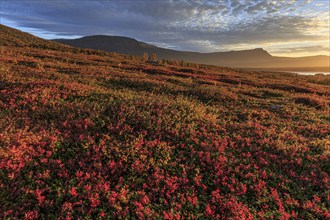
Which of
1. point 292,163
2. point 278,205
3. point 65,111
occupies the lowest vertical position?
point 278,205

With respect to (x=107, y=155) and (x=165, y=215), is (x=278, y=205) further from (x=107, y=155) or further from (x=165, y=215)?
(x=107, y=155)

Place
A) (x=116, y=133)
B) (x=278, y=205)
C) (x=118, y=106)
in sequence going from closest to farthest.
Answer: (x=278, y=205) → (x=116, y=133) → (x=118, y=106)

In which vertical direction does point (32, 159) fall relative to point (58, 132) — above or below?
below

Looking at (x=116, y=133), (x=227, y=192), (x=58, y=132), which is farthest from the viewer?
(x=116, y=133)

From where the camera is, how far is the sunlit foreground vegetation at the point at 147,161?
19.6 feet

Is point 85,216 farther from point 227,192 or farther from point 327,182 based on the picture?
point 327,182

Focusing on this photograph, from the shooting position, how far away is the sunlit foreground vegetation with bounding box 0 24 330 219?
235 inches

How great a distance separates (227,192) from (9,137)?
285 inches

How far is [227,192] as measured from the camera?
6.95 meters

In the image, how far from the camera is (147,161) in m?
7.70

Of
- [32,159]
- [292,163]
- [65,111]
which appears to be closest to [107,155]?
[32,159]

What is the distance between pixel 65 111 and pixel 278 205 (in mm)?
8820

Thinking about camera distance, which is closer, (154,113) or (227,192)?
(227,192)

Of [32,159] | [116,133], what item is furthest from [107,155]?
[32,159]
